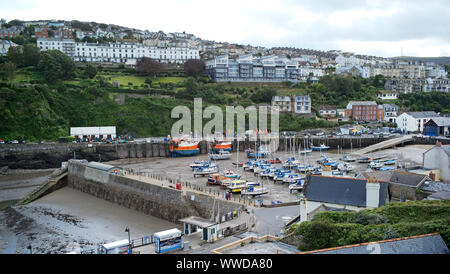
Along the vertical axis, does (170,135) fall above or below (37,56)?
below

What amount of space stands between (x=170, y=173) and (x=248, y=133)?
60.5 feet

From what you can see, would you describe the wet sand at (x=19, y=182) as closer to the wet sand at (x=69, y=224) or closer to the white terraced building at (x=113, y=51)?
the wet sand at (x=69, y=224)

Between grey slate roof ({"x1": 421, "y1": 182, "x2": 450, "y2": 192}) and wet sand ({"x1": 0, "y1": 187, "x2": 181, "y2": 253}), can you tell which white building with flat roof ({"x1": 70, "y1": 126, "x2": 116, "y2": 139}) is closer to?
wet sand ({"x1": 0, "y1": 187, "x2": 181, "y2": 253})

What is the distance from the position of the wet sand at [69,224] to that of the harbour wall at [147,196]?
536mm

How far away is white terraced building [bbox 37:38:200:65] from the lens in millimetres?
75438

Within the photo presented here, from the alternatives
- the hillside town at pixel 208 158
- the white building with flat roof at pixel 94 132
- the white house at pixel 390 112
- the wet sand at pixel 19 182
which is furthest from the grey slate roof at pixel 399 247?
the white house at pixel 390 112

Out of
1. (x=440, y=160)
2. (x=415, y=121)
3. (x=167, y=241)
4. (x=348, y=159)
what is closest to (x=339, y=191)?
(x=167, y=241)

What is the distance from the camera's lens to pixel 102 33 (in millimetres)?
98625

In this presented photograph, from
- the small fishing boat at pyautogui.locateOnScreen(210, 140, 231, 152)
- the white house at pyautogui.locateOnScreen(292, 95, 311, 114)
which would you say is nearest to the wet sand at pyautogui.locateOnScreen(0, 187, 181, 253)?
the small fishing boat at pyautogui.locateOnScreen(210, 140, 231, 152)

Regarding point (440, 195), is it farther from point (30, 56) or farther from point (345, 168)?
point (30, 56)

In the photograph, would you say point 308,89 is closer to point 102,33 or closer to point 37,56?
point 37,56

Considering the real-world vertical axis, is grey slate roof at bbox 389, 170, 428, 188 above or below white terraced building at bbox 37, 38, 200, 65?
below

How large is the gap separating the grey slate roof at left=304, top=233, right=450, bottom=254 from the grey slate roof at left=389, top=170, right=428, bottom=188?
914 cm

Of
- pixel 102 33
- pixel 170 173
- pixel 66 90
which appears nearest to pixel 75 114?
pixel 66 90
